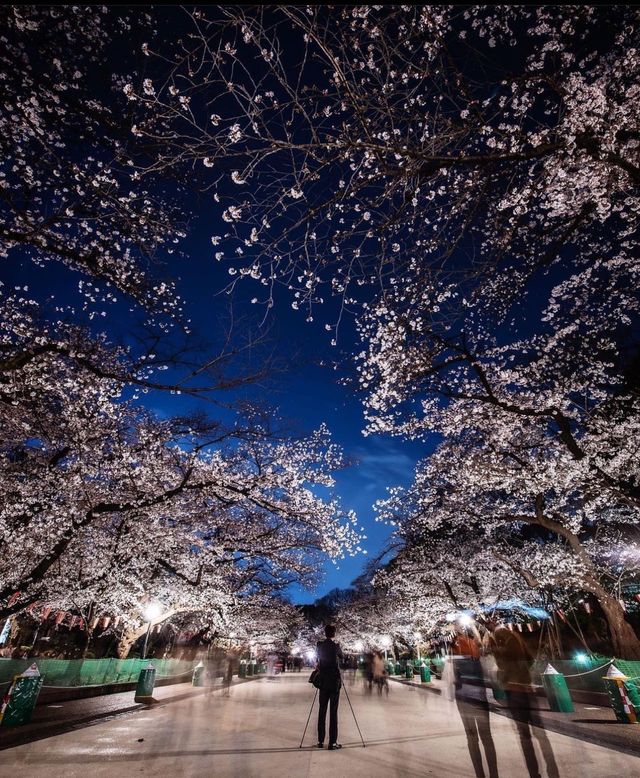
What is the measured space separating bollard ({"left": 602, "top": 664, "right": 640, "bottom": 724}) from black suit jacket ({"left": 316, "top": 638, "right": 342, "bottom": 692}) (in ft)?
22.7

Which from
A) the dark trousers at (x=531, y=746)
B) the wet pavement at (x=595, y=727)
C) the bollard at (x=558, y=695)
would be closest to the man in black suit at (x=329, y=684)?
the wet pavement at (x=595, y=727)

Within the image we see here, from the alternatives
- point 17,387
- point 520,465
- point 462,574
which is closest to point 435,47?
point 17,387

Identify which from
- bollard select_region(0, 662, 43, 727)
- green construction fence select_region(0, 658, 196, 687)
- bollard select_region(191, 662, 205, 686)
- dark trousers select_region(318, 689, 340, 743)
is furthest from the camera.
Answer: bollard select_region(191, 662, 205, 686)

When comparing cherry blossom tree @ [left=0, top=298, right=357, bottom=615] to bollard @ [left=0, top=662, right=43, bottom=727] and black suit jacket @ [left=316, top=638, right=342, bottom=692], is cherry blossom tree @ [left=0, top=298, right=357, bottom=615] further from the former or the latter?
black suit jacket @ [left=316, top=638, right=342, bottom=692]

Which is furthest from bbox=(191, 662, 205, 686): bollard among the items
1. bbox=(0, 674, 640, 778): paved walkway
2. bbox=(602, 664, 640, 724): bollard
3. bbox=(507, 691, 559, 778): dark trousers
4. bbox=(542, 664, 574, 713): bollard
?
bbox=(602, 664, 640, 724): bollard

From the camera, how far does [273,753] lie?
18.5 ft

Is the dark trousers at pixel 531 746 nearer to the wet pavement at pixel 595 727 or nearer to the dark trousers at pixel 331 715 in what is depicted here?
the wet pavement at pixel 595 727

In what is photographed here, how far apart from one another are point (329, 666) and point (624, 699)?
7.19 metres

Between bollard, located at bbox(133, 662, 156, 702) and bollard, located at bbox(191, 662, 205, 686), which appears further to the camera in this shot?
bollard, located at bbox(191, 662, 205, 686)

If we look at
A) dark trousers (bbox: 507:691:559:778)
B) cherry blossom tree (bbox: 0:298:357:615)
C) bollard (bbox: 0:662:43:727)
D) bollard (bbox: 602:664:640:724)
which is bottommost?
dark trousers (bbox: 507:691:559:778)

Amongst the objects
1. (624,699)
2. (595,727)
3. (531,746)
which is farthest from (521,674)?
(624,699)

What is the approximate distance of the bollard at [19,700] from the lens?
717cm

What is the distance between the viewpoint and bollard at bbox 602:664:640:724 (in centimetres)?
827

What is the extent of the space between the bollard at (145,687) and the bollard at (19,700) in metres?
6.41
